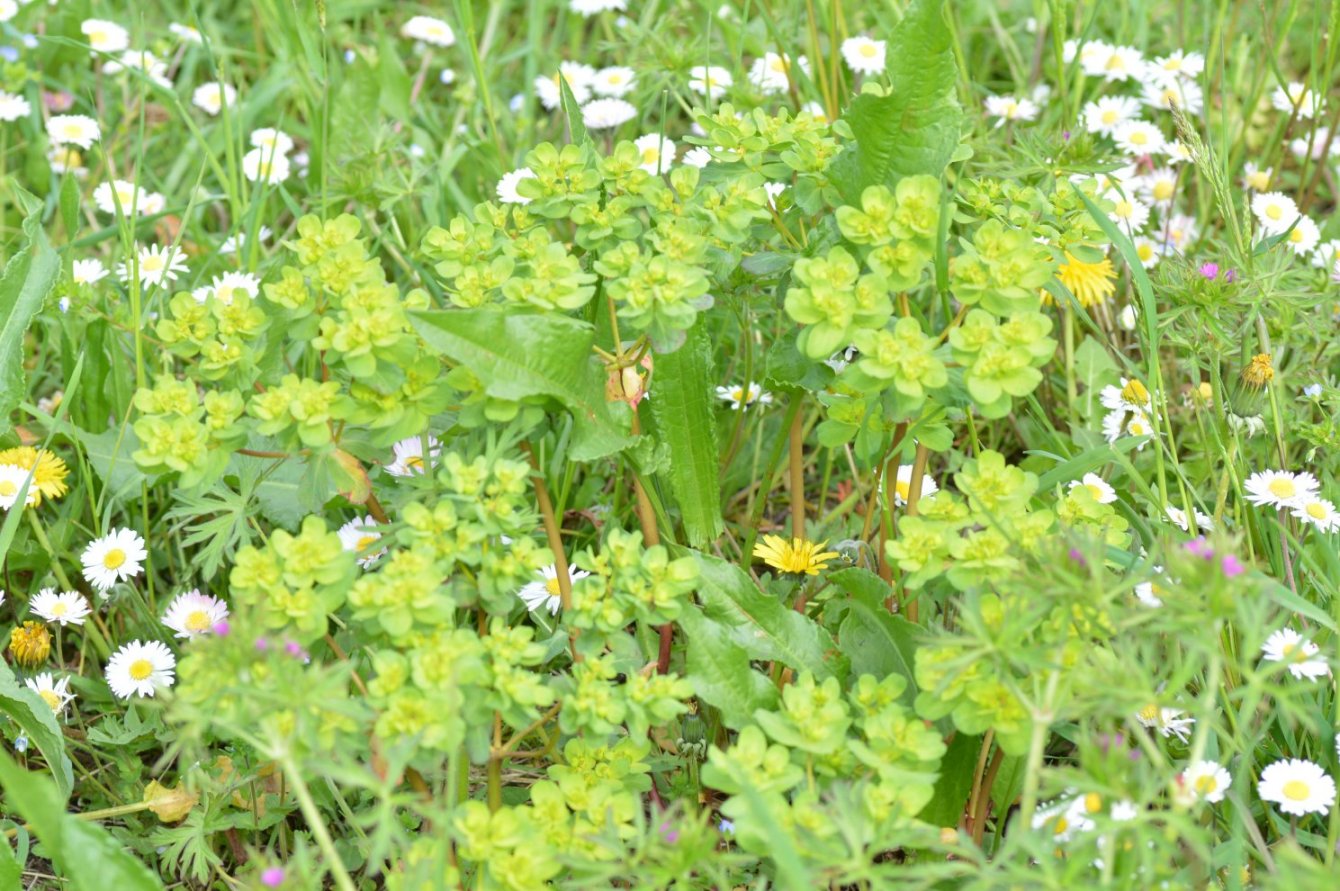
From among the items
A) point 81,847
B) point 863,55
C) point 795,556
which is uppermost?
point 863,55

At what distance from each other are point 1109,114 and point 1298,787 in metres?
1.79

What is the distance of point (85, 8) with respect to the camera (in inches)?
147

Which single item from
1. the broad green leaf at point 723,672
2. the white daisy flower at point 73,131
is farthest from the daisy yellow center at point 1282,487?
the white daisy flower at point 73,131

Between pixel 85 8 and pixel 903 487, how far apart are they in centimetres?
262

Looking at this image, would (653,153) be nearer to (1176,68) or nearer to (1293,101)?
(1176,68)

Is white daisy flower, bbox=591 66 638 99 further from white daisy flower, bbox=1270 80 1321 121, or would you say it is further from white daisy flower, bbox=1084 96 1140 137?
white daisy flower, bbox=1270 80 1321 121

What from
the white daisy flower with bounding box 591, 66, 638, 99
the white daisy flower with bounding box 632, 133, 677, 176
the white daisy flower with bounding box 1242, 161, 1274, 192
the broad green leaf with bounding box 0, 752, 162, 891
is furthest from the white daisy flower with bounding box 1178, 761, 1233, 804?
the white daisy flower with bounding box 591, 66, 638, 99

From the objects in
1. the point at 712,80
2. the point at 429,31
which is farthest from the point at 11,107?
the point at 712,80

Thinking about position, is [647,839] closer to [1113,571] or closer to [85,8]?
[1113,571]

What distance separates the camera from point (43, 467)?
2453 mm

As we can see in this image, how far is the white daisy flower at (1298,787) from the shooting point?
187 cm

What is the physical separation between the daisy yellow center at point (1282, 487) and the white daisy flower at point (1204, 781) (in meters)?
0.53

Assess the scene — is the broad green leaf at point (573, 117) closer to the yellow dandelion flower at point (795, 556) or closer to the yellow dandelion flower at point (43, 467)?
the yellow dandelion flower at point (795, 556)

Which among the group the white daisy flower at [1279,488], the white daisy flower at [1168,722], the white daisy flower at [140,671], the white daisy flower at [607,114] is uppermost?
the white daisy flower at [607,114]
